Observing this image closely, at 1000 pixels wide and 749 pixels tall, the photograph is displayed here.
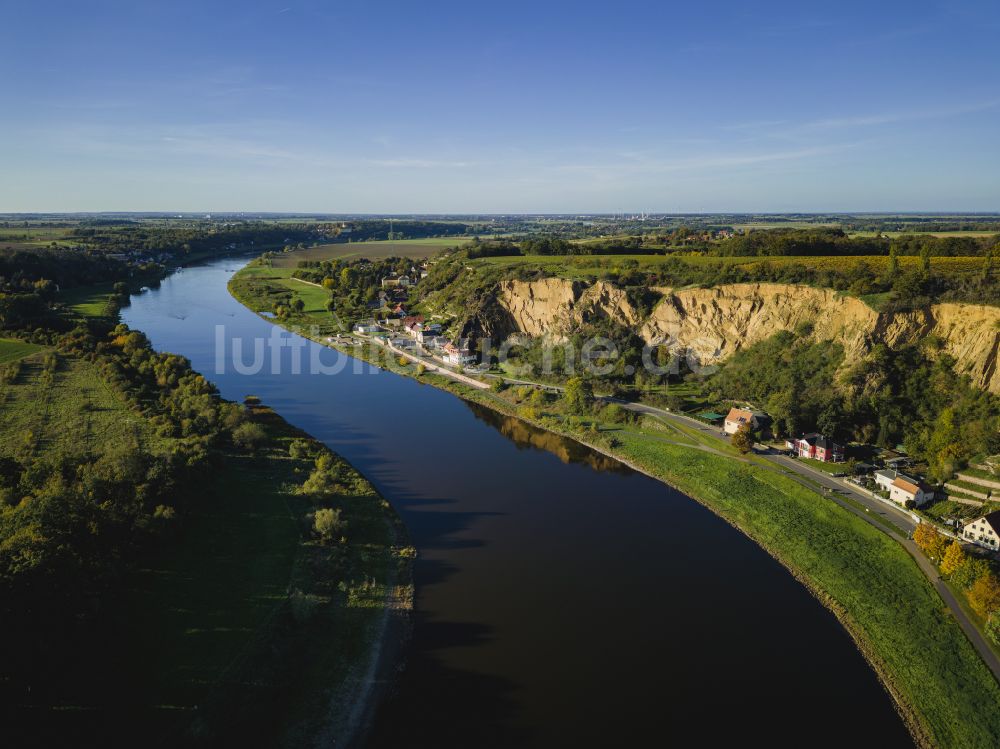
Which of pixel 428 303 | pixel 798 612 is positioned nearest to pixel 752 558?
pixel 798 612

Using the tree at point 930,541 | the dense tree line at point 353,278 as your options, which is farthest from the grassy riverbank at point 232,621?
the dense tree line at point 353,278

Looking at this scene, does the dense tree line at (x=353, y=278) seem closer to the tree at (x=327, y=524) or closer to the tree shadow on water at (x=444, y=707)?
the tree at (x=327, y=524)

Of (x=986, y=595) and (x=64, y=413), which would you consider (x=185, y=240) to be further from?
(x=986, y=595)

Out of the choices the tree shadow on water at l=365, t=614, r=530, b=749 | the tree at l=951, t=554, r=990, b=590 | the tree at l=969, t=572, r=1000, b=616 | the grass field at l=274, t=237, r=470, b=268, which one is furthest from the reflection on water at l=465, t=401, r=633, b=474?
the grass field at l=274, t=237, r=470, b=268

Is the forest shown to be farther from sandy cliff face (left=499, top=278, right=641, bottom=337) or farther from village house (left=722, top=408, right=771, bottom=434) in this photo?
sandy cliff face (left=499, top=278, right=641, bottom=337)

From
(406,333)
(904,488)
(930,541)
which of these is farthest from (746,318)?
(406,333)

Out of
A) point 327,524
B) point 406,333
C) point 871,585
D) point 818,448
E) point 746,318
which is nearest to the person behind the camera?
point 871,585

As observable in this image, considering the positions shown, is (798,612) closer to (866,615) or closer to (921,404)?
(866,615)
